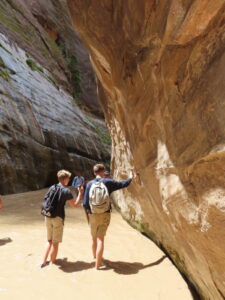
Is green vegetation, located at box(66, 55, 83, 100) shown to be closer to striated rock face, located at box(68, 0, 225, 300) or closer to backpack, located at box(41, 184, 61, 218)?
Result: striated rock face, located at box(68, 0, 225, 300)

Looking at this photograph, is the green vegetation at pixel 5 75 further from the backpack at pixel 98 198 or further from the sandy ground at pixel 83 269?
the backpack at pixel 98 198

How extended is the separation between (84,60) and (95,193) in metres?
26.8

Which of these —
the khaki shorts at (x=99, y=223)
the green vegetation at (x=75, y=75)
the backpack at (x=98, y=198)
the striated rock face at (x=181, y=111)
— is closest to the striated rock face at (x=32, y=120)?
the green vegetation at (x=75, y=75)

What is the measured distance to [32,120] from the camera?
40.4ft

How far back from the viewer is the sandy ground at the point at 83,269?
3.84 metres

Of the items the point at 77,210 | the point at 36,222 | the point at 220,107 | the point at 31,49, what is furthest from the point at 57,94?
the point at 220,107

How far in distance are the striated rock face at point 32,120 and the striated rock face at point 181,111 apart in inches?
260

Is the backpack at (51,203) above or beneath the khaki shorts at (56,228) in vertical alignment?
above

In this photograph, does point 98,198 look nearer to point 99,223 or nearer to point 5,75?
point 99,223

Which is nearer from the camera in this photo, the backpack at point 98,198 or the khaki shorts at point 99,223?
the backpack at point 98,198

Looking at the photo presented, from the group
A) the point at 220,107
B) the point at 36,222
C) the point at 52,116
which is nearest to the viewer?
the point at 220,107

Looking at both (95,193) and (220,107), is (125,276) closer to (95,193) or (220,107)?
(95,193)

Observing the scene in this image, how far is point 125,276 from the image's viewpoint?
430 cm

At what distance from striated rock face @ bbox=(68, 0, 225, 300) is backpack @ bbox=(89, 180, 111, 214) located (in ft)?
2.06
